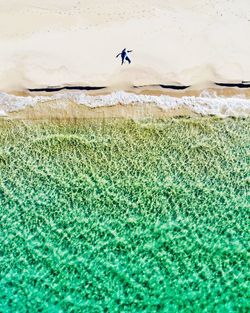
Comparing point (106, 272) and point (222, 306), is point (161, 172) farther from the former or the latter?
point (222, 306)

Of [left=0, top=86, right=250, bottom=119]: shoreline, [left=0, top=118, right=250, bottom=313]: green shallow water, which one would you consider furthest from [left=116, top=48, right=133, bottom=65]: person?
[left=0, top=118, right=250, bottom=313]: green shallow water

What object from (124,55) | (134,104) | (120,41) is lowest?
(134,104)

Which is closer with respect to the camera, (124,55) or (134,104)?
(124,55)

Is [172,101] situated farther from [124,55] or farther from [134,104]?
[124,55]

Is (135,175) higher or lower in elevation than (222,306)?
higher

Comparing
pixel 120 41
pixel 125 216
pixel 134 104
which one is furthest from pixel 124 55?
pixel 125 216

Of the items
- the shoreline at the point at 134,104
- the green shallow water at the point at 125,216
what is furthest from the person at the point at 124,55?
the green shallow water at the point at 125,216

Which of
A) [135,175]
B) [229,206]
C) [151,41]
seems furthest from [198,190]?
[151,41]
